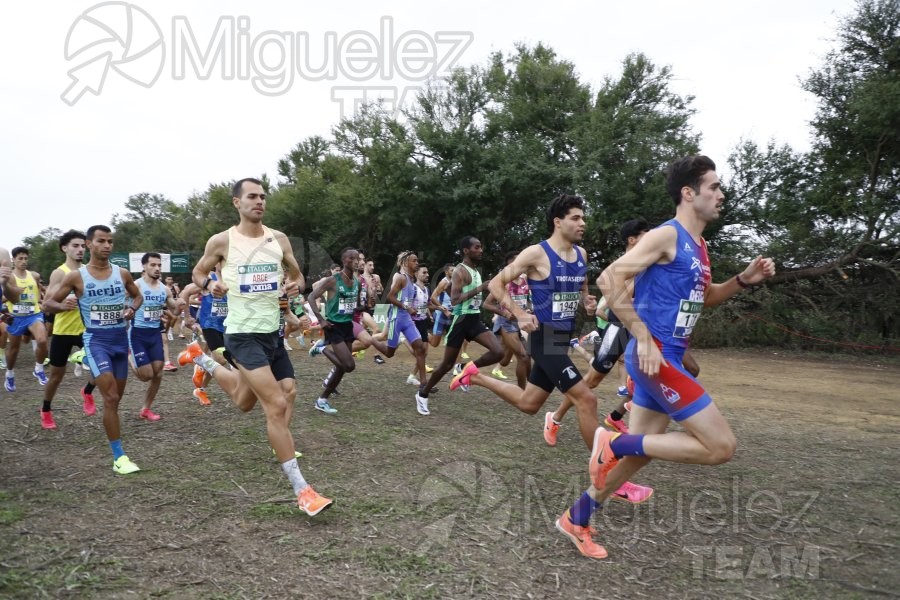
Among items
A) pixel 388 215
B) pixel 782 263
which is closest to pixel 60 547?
pixel 782 263

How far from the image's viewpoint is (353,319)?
26.8 ft

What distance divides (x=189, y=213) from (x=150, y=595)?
60176mm

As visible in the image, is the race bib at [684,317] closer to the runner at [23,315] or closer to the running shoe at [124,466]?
the running shoe at [124,466]

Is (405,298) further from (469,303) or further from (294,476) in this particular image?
(294,476)

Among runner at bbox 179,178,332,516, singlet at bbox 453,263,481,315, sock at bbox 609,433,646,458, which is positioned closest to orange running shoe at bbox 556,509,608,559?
sock at bbox 609,433,646,458

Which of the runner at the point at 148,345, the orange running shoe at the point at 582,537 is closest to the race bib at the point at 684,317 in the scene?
the orange running shoe at the point at 582,537

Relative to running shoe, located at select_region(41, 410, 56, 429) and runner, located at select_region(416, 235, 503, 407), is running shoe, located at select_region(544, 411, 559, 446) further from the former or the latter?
running shoe, located at select_region(41, 410, 56, 429)

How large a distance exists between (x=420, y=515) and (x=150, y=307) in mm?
4892

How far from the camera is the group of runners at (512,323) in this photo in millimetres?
3412

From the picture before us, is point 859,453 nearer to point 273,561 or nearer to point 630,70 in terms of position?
point 273,561

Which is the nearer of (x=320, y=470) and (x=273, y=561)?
(x=273, y=561)

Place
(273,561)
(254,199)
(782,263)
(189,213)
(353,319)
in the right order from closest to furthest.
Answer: (273,561), (254,199), (353,319), (782,263), (189,213)

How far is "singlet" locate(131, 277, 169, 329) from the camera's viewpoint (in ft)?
23.2

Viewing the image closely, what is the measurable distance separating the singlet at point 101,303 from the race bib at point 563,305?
4.15m
